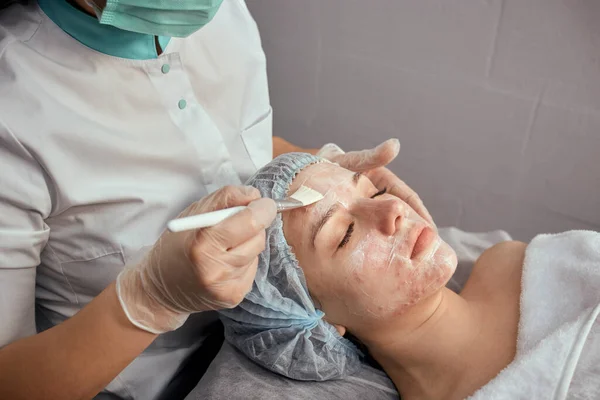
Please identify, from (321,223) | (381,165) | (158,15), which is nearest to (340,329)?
(321,223)

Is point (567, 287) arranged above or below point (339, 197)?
below

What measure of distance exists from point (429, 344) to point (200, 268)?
66 cm

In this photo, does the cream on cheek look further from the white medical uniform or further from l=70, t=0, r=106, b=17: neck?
l=70, t=0, r=106, b=17: neck

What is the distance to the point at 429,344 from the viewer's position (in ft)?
4.08

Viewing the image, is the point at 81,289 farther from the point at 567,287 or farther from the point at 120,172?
the point at 567,287

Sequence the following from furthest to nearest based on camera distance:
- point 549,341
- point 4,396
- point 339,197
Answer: point 339,197 < point 549,341 < point 4,396

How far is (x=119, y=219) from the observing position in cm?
114

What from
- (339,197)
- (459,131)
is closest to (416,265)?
(339,197)

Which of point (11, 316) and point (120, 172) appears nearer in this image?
point (11, 316)

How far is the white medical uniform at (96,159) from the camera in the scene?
999 mm

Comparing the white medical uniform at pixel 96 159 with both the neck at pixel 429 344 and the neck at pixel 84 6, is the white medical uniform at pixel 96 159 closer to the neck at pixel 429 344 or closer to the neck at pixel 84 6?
the neck at pixel 84 6

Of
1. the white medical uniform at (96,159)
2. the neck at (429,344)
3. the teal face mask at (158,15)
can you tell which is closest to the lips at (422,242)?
the neck at (429,344)

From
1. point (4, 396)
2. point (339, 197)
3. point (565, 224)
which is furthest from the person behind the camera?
point (565, 224)

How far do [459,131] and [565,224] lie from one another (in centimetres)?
54
